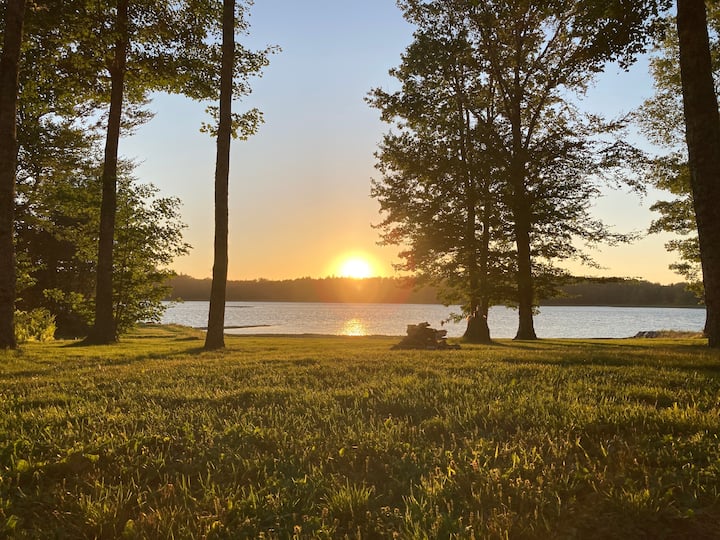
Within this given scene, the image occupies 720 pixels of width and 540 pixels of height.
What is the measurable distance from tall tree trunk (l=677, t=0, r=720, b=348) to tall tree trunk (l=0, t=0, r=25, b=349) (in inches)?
696

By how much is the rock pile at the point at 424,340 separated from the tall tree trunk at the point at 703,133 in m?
8.11

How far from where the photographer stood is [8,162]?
13.4 m

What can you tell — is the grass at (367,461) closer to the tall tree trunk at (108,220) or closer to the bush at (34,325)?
the tall tree trunk at (108,220)

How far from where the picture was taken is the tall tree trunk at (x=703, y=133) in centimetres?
1096

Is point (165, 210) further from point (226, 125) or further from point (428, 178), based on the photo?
point (428, 178)

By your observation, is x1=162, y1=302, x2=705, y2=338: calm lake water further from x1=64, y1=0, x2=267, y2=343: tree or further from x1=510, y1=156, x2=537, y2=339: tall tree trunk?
x1=510, y1=156, x2=537, y2=339: tall tree trunk

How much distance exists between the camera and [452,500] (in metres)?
3.45

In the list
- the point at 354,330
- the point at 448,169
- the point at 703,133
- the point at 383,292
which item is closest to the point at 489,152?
the point at 448,169

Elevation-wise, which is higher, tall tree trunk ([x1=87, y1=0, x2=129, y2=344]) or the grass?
tall tree trunk ([x1=87, y1=0, x2=129, y2=344])

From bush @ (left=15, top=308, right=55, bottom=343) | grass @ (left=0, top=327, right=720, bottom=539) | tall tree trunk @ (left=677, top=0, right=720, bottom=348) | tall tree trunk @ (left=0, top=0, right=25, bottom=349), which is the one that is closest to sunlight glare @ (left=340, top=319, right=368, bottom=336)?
bush @ (left=15, top=308, right=55, bottom=343)

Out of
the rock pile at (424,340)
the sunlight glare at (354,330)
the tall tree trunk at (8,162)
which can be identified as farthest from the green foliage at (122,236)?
the sunlight glare at (354,330)

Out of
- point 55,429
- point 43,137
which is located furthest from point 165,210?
point 55,429

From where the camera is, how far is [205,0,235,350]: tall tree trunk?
54.8 feet

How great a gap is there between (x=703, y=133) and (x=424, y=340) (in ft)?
34.0
